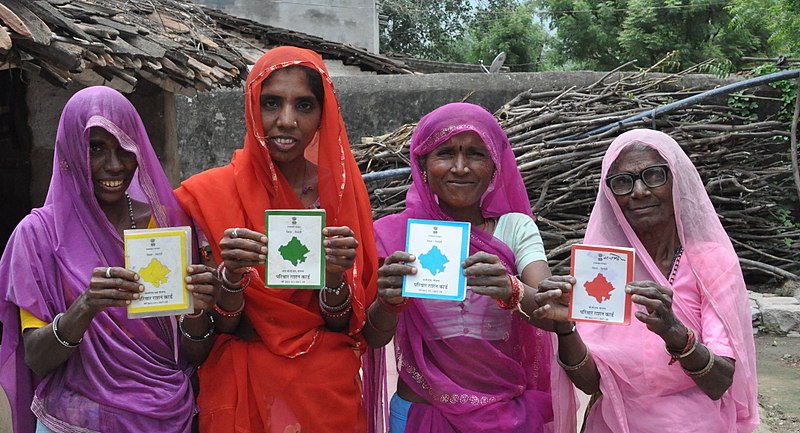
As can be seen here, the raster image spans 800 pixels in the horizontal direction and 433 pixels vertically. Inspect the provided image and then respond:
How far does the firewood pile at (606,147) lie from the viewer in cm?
775

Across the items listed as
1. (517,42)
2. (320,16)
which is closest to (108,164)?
(320,16)

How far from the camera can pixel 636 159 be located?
112 inches

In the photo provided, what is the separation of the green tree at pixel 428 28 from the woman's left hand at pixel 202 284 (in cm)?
2334

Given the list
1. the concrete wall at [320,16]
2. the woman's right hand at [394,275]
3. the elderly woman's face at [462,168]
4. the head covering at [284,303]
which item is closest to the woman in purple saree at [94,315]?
the head covering at [284,303]

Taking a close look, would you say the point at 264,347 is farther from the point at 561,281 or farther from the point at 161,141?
the point at 161,141

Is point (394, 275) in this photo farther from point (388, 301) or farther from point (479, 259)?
point (479, 259)

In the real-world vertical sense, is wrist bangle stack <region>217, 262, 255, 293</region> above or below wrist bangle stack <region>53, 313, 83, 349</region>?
above

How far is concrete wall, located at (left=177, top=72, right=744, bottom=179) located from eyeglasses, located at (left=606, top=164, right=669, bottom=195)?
572 cm

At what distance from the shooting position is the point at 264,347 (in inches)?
106

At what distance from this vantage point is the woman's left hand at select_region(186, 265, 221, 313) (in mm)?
2418

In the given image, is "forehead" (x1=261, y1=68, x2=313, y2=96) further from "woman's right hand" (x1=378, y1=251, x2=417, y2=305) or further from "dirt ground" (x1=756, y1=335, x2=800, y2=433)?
"dirt ground" (x1=756, y1=335, x2=800, y2=433)

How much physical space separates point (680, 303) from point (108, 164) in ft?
6.41

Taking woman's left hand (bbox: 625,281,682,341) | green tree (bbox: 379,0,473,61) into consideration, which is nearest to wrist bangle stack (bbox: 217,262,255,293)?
woman's left hand (bbox: 625,281,682,341)

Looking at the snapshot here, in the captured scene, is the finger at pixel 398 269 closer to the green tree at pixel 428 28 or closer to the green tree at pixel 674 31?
the green tree at pixel 674 31
